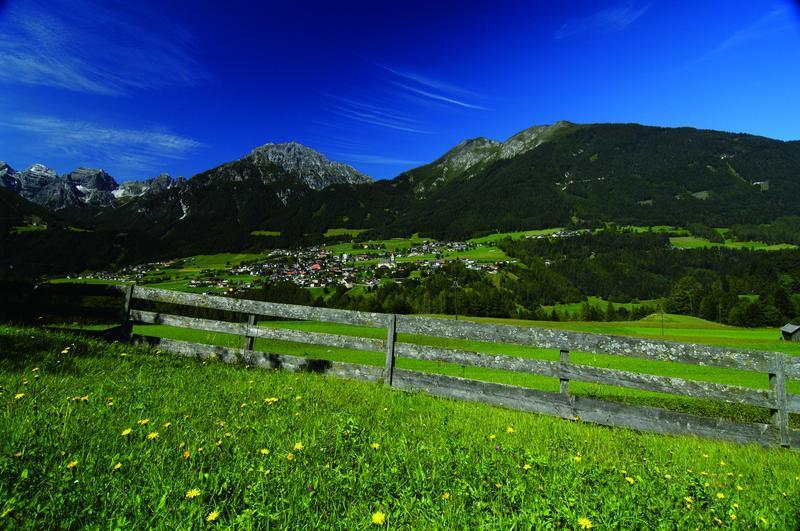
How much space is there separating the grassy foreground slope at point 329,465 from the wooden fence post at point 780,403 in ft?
1.67

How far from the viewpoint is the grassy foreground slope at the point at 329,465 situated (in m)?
2.88

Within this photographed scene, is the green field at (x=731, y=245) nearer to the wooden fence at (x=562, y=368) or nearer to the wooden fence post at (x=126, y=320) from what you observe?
the wooden fence at (x=562, y=368)

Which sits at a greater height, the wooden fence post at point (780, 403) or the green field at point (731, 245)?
the green field at point (731, 245)

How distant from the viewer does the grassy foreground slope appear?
113 inches

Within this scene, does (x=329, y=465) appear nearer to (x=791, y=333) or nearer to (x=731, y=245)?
(x=791, y=333)

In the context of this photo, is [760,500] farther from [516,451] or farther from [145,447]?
[145,447]

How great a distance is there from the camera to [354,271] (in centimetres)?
14762

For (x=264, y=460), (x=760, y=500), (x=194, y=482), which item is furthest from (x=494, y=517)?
(x=760, y=500)

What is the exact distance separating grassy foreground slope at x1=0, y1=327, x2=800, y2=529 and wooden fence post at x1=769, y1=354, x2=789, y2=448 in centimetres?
51

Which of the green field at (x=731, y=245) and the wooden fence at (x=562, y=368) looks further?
the green field at (x=731, y=245)

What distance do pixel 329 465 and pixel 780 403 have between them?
7.51 meters

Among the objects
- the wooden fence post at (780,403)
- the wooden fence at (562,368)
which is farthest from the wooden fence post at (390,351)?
the wooden fence post at (780,403)

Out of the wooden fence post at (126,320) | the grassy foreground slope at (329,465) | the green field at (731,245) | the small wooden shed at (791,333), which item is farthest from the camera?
the green field at (731,245)

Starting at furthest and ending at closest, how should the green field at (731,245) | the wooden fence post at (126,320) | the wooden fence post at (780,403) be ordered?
1. the green field at (731,245)
2. the wooden fence post at (126,320)
3. the wooden fence post at (780,403)
